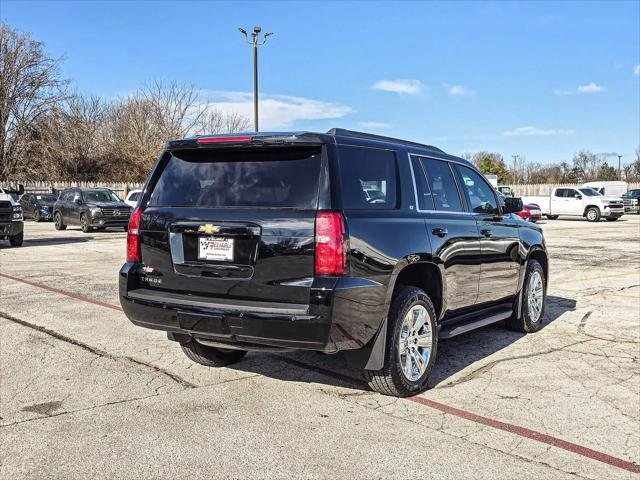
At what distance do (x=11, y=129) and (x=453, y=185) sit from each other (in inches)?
1827

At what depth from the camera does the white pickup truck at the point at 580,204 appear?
34.8 meters

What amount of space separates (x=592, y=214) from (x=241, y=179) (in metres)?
34.9

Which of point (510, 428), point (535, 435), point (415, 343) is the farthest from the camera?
point (415, 343)

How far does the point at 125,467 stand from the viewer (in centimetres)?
347

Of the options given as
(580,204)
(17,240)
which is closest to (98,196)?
(17,240)

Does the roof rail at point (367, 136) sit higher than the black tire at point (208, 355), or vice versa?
the roof rail at point (367, 136)

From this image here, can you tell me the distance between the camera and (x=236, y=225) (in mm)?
4262

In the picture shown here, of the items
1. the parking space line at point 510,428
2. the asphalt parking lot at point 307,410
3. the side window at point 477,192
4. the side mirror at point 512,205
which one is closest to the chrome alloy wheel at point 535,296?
the asphalt parking lot at point 307,410

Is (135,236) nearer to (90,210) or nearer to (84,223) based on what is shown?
(90,210)

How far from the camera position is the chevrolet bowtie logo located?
14.2ft

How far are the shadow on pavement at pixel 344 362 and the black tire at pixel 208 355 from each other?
10 centimetres

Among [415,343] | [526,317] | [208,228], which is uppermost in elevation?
[208,228]

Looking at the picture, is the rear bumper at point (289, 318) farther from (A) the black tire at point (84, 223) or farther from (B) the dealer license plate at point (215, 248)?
(A) the black tire at point (84, 223)

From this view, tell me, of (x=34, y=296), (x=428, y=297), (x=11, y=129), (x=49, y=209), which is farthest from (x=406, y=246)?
(x=11, y=129)
